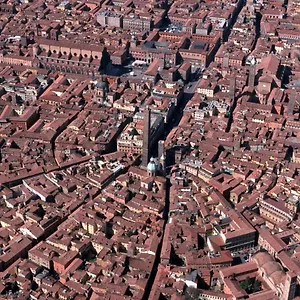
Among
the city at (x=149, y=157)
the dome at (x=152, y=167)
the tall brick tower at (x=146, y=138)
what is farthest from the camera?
the tall brick tower at (x=146, y=138)

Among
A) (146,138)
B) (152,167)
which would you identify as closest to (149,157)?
(146,138)

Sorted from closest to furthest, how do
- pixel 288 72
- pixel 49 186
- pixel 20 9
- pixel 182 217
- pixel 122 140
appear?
pixel 182 217 < pixel 49 186 < pixel 122 140 < pixel 288 72 < pixel 20 9

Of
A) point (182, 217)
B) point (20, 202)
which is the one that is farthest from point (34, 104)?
point (182, 217)

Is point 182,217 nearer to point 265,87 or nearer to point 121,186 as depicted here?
point 121,186

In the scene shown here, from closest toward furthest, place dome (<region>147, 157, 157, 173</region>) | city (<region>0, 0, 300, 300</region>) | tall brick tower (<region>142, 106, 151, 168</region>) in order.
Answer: city (<region>0, 0, 300, 300</region>) → dome (<region>147, 157, 157, 173</region>) → tall brick tower (<region>142, 106, 151, 168</region>)

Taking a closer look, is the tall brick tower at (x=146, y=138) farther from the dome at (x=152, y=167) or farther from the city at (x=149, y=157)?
the dome at (x=152, y=167)

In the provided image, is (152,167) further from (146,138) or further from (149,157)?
(149,157)

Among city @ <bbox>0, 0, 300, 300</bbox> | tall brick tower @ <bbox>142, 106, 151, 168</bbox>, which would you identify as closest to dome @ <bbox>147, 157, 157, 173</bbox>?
city @ <bbox>0, 0, 300, 300</bbox>

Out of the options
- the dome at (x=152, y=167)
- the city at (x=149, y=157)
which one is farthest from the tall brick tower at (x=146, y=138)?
the dome at (x=152, y=167)

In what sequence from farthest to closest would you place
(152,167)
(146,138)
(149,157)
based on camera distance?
(149,157), (146,138), (152,167)

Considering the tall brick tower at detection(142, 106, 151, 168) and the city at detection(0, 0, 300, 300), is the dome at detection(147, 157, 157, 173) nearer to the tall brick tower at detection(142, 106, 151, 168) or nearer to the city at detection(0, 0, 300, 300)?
the city at detection(0, 0, 300, 300)

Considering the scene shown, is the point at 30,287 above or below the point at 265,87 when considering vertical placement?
below
